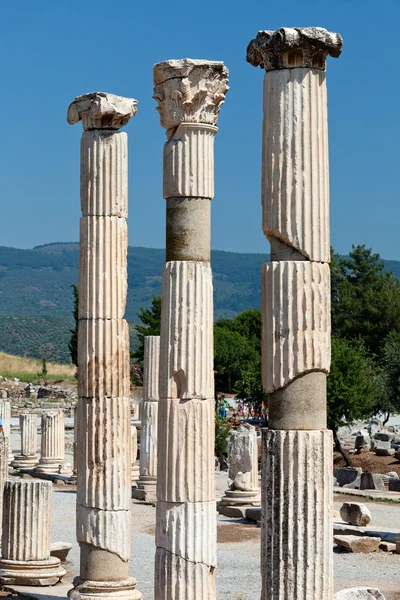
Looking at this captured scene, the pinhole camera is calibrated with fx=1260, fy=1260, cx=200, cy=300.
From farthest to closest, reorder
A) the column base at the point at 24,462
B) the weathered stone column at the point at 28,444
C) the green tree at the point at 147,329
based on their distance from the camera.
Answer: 1. the green tree at the point at 147,329
2. the weathered stone column at the point at 28,444
3. the column base at the point at 24,462

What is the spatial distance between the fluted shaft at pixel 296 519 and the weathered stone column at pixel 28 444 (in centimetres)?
2418

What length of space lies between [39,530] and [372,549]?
590cm

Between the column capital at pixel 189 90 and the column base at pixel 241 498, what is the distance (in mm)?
12441

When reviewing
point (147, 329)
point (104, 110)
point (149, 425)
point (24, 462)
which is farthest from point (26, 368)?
point (104, 110)

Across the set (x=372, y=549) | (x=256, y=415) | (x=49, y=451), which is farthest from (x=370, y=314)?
(x=372, y=549)

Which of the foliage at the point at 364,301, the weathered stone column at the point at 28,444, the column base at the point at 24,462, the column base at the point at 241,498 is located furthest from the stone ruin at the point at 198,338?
the foliage at the point at 364,301

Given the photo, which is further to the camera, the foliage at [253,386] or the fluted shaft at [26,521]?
the foliage at [253,386]

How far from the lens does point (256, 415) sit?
2092 inches

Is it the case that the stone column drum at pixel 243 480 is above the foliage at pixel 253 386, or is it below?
below

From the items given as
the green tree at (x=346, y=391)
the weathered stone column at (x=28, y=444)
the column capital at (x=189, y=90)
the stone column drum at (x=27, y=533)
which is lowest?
the stone column drum at (x=27, y=533)

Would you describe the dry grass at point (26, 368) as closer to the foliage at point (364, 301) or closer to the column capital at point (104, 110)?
the foliage at point (364, 301)

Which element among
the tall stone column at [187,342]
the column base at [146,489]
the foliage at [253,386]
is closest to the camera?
the tall stone column at [187,342]

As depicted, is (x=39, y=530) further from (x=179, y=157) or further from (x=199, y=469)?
(x=179, y=157)

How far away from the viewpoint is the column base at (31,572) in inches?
643
